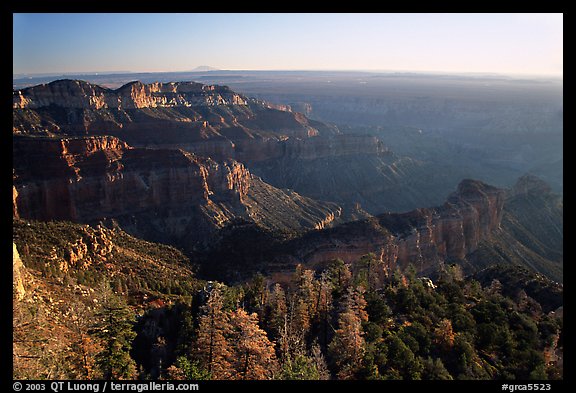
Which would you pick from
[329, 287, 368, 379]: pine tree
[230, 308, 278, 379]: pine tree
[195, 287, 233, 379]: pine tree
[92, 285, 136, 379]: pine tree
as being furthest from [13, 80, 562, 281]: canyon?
[92, 285, 136, 379]: pine tree

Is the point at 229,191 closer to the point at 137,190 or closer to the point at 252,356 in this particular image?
the point at 137,190

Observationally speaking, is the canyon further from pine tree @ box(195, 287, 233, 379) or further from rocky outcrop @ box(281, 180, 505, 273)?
pine tree @ box(195, 287, 233, 379)

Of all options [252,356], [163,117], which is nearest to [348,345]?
[252,356]

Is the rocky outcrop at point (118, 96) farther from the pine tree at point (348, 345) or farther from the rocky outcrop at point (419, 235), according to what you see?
the pine tree at point (348, 345)

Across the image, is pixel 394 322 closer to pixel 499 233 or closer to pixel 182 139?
pixel 499 233

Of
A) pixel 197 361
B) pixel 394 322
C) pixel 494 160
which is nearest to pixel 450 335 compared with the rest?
pixel 394 322
